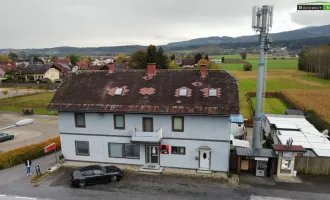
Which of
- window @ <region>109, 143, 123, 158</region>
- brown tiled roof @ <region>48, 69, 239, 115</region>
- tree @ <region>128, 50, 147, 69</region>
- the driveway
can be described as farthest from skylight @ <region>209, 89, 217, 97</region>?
tree @ <region>128, 50, 147, 69</region>

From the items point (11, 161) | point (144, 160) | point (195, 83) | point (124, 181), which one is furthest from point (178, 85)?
point (11, 161)

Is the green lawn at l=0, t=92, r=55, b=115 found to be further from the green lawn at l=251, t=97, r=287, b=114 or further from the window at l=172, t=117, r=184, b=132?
the green lawn at l=251, t=97, r=287, b=114

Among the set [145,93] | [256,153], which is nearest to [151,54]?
[145,93]

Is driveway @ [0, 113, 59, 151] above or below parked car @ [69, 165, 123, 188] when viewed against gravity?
below

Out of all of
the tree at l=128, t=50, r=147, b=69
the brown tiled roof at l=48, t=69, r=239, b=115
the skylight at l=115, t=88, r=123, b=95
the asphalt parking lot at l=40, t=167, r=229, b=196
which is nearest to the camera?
the asphalt parking lot at l=40, t=167, r=229, b=196

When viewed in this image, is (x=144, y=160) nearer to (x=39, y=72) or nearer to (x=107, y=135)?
(x=107, y=135)

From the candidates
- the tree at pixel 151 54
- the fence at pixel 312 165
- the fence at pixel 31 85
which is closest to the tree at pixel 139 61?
the tree at pixel 151 54
